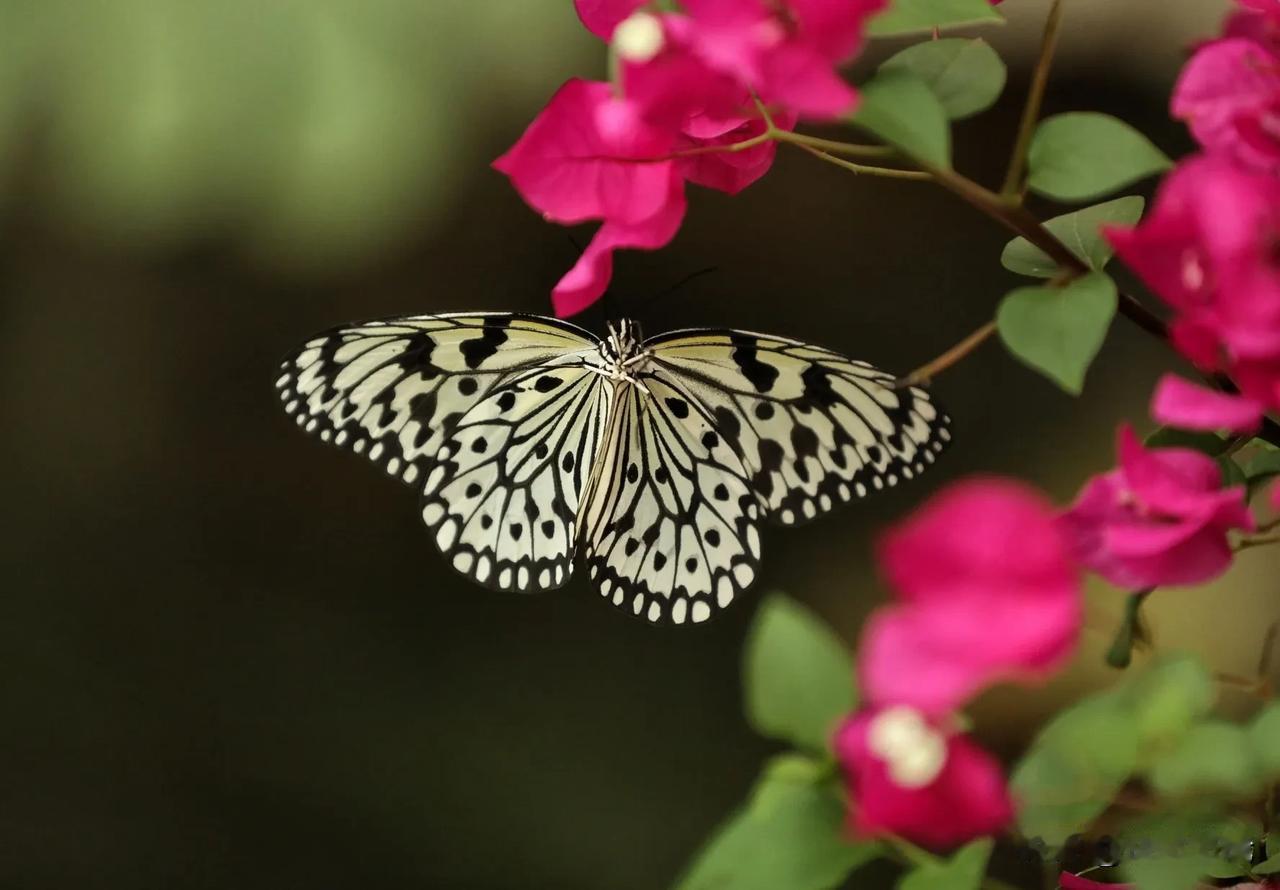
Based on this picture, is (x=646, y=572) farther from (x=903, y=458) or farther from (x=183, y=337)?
(x=183, y=337)

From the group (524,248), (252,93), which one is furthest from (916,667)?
(524,248)

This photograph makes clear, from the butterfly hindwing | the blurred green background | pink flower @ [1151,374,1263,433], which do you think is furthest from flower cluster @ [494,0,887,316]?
the blurred green background

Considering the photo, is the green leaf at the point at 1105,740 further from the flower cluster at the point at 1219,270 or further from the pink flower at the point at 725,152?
the pink flower at the point at 725,152

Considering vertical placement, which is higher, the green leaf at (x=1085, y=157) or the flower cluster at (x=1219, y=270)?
the green leaf at (x=1085, y=157)

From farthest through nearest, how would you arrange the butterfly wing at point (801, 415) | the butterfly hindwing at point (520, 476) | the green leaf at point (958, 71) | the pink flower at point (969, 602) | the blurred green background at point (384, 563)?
the blurred green background at point (384, 563) → the butterfly hindwing at point (520, 476) → the butterfly wing at point (801, 415) → the green leaf at point (958, 71) → the pink flower at point (969, 602)

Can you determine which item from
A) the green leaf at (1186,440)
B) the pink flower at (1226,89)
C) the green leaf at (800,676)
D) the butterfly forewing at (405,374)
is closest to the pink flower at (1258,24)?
the pink flower at (1226,89)

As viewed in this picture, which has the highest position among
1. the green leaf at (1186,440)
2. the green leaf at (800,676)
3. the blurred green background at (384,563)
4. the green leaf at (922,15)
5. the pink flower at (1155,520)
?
the green leaf at (922,15)
